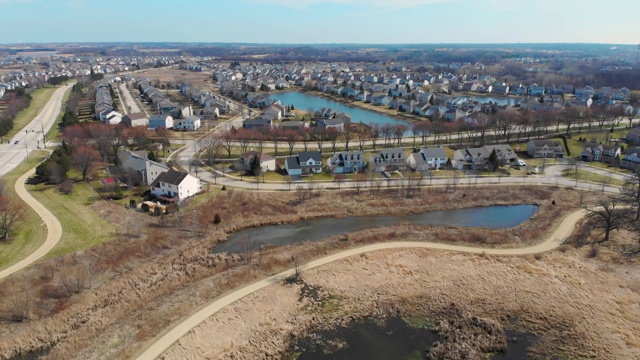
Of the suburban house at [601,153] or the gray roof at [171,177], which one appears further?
the suburban house at [601,153]

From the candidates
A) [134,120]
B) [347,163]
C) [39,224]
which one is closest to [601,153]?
[347,163]

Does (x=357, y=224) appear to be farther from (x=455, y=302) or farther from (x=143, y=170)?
(x=143, y=170)

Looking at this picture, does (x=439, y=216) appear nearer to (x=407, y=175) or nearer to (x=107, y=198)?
(x=407, y=175)

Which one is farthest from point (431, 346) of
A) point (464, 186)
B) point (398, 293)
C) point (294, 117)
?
point (294, 117)

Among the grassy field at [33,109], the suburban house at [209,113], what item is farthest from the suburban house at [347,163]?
the grassy field at [33,109]

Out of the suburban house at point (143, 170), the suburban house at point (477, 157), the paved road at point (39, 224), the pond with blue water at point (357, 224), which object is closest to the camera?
the paved road at point (39, 224)

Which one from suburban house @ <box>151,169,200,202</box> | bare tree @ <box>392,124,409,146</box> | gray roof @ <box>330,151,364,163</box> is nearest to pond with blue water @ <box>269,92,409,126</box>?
bare tree @ <box>392,124,409,146</box>

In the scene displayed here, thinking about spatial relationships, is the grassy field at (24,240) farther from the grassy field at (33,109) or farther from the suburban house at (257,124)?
the grassy field at (33,109)
